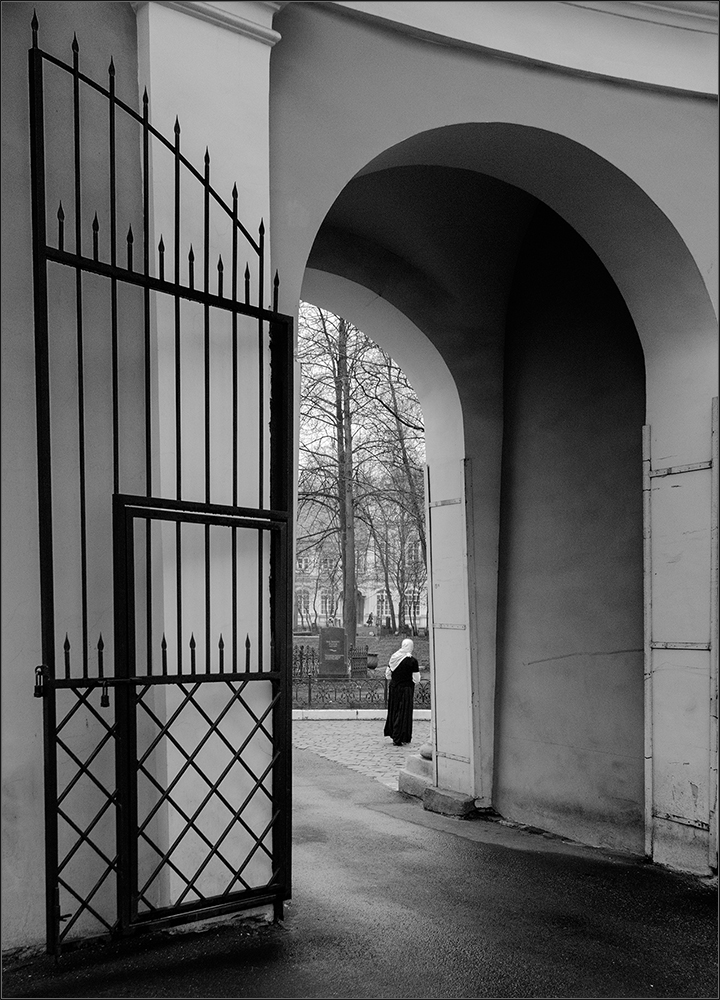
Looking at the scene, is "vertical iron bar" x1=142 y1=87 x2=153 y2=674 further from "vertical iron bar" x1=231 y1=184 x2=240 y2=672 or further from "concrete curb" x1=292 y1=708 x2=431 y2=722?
"concrete curb" x1=292 y1=708 x2=431 y2=722

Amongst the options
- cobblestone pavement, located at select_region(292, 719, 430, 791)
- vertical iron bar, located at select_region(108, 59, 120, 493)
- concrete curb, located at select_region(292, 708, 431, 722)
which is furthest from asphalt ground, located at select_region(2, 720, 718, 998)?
concrete curb, located at select_region(292, 708, 431, 722)

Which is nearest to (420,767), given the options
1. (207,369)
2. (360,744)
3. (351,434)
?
(360,744)

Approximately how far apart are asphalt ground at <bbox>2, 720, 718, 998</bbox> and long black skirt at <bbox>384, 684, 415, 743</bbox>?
461 cm

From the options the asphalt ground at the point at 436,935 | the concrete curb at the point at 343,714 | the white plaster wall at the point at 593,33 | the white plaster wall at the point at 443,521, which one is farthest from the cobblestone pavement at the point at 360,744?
the white plaster wall at the point at 593,33

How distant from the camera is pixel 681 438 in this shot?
6.12m

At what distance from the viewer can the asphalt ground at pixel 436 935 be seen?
396cm

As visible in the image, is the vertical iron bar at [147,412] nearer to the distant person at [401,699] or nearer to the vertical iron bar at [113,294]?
the vertical iron bar at [113,294]

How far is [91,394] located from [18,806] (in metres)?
1.78

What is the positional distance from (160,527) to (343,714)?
10.6 m

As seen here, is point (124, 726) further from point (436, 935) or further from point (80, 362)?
point (436, 935)

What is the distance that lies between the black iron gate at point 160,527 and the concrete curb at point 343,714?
973 cm

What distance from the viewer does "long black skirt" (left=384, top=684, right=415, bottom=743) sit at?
11758 millimetres

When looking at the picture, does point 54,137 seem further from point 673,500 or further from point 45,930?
point 673,500

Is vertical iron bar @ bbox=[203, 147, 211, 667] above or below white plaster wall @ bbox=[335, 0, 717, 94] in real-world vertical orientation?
below
